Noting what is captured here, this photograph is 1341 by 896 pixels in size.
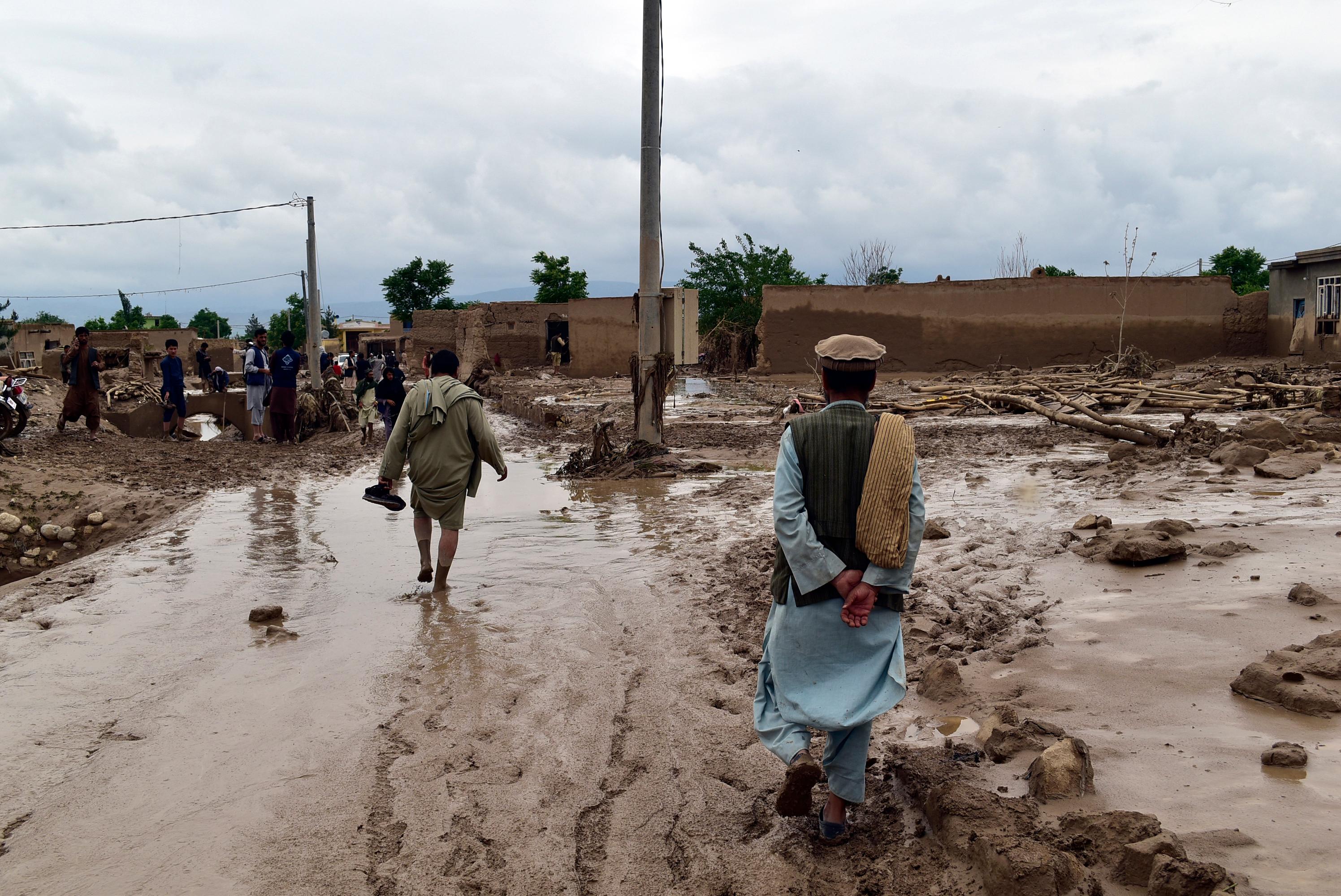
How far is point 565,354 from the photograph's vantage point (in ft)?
114

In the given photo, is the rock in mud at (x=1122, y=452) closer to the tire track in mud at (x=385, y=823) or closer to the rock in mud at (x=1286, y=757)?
the rock in mud at (x=1286, y=757)

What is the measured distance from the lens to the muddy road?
2936 mm

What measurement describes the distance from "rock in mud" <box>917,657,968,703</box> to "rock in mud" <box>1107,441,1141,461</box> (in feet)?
19.5

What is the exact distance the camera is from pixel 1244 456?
819 centimetres

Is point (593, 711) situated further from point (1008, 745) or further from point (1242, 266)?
point (1242, 266)

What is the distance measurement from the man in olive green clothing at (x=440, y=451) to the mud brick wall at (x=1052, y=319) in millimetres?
17538

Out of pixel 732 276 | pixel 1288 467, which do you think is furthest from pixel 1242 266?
pixel 1288 467

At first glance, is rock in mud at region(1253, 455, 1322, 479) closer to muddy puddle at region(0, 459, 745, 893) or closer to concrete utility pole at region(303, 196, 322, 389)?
muddy puddle at region(0, 459, 745, 893)

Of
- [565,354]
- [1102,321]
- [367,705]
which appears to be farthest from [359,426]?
[565,354]

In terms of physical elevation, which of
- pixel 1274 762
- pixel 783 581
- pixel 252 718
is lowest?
pixel 252 718

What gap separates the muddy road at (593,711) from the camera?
2936mm

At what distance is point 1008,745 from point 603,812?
4.52 feet

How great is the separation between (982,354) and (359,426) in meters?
14.1

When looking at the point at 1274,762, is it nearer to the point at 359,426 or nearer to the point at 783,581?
the point at 783,581
